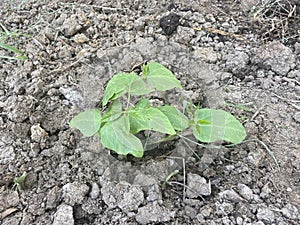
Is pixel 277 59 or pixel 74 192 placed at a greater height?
pixel 277 59

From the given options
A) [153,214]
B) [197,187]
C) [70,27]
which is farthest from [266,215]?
[70,27]

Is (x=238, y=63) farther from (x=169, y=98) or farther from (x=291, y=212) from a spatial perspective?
(x=291, y=212)

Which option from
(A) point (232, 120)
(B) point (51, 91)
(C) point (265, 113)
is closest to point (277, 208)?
(A) point (232, 120)

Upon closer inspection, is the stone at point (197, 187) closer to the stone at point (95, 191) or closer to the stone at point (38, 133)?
the stone at point (95, 191)

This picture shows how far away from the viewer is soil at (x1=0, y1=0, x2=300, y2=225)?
1257mm

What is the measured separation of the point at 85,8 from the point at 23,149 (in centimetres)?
83

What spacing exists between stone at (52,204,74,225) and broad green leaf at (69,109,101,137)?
0.24 metres

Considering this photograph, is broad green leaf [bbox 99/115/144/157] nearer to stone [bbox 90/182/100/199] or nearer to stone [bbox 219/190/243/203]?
stone [bbox 90/182/100/199]

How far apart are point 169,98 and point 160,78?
0.85 feet

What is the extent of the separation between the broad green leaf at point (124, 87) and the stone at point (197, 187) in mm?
327

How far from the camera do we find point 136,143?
1206 millimetres

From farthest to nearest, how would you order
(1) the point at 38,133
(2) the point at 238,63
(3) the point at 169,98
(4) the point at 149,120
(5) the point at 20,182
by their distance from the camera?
(2) the point at 238,63 < (3) the point at 169,98 < (1) the point at 38,133 < (5) the point at 20,182 < (4) the point at 149,120

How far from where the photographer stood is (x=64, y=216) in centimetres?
122

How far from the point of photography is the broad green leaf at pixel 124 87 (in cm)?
126
